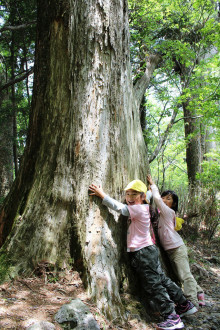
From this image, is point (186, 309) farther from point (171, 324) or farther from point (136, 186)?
point (136, 186)

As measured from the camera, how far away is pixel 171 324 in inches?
122

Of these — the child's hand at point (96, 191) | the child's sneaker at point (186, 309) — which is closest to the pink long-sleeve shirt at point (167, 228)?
the child's sneaker at point (186, 309)

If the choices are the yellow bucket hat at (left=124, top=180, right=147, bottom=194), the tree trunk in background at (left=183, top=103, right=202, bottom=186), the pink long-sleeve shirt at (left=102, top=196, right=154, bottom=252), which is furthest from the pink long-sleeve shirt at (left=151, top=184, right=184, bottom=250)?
the tree trunk in background at (left=183, top=103, right=202, bottom=186)

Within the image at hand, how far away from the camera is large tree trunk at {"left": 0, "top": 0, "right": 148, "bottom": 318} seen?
10.1 ft

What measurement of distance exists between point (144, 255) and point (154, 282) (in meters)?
0.34

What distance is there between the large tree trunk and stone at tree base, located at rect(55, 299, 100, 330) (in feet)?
1.16

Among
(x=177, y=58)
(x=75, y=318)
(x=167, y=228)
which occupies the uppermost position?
(x=177, y=58)

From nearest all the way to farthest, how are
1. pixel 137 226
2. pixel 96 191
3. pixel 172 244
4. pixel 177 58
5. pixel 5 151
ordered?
pixel 96 191
pixel 137 226
pixel 172 244
pixel 177 58
pixel 5 151

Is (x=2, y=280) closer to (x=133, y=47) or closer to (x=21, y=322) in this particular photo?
(x=21, y=322)

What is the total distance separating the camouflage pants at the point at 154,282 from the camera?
318 cm

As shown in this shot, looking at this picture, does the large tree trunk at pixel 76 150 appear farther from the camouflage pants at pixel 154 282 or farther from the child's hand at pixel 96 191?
the camouflage pants at pixel 154 282

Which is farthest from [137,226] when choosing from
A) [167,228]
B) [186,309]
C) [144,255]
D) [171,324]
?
[186,309]

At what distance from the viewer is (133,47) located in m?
9.41

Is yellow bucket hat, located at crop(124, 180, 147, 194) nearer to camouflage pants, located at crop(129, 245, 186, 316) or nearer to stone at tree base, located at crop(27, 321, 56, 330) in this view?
camouflage pants, located at crop(129, 245, 186, 316)
